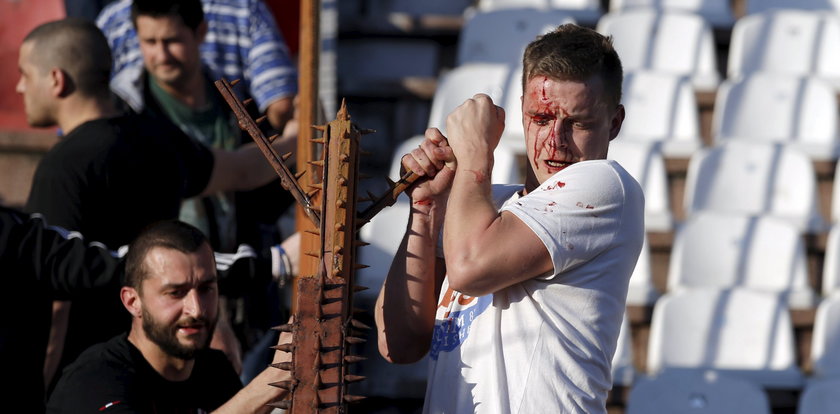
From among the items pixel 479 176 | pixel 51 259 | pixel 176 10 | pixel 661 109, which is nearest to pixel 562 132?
pixel 479 176

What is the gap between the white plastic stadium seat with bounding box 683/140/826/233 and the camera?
229 inches

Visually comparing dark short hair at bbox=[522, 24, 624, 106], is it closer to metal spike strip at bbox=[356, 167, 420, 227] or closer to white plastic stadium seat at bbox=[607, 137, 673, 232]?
metal spike strip at bbox=[356, 167, 420, 227]

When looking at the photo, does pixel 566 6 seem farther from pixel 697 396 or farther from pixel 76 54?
pixel 76 54

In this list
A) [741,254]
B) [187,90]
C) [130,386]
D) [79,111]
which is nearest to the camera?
[130,386]

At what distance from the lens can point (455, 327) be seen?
6.66 feet

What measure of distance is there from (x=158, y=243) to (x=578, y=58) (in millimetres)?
1241

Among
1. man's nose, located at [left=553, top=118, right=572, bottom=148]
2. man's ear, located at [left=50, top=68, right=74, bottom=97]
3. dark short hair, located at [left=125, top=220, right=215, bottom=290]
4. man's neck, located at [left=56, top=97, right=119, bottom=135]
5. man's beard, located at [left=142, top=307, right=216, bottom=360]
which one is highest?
man's nose, located at [left=553, top=118, right=572, bottom=148]

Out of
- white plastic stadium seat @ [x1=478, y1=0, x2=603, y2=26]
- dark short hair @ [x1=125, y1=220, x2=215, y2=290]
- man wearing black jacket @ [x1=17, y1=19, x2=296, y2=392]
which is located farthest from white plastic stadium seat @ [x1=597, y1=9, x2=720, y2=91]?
dark short hair @ [x1=125, y1=220, x2=215, y2=290]

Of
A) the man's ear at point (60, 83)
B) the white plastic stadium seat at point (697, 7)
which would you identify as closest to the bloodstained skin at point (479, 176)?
the man's ear at point (60, 83)

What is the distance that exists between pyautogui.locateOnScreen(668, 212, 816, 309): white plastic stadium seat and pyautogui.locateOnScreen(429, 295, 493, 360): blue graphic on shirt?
3.55 m

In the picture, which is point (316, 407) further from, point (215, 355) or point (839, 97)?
point (839, 97)

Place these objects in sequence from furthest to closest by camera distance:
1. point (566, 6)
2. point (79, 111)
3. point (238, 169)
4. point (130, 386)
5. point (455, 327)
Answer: point (566, 6) < point (238, 169) < point (79, 111) < point (130, 386) < point (455, 327)

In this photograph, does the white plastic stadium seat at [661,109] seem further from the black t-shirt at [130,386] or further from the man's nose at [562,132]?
the man's nose at [562,132]

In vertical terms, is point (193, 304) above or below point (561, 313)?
below
